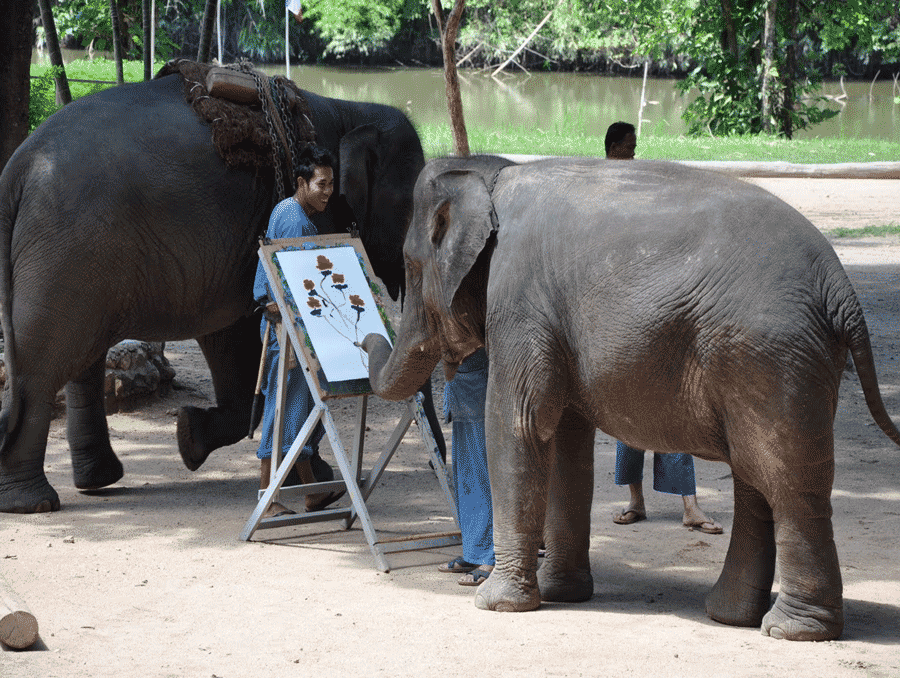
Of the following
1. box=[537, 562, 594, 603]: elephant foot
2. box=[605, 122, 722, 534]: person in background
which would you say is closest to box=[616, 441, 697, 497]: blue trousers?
box=[605, 122, 722, 534]: person in background

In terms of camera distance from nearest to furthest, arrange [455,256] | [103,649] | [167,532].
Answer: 1. [103,649]
2. [455,256]
3. [167,532]

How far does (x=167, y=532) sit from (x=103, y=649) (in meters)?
1.81

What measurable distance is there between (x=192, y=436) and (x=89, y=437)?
602 millimetres

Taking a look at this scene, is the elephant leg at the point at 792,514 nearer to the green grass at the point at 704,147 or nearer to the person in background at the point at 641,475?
the person in background at the point at 641,475

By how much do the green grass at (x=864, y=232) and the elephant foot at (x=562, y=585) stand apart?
37.1 ft

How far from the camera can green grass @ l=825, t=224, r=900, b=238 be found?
599 inches

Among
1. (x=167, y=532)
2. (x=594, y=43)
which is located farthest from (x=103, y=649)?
(x=594, y=43)

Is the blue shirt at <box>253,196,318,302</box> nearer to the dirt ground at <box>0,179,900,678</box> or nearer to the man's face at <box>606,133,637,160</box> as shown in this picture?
the dirt ground at <box>0,179,900,678</box>

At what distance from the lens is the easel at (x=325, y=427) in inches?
221

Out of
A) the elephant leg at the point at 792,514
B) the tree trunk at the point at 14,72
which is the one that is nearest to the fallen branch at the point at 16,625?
the elephant leg at the point at 792,514

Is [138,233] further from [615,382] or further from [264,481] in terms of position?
[615,382]

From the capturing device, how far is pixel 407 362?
201 inches

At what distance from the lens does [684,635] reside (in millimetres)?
4422

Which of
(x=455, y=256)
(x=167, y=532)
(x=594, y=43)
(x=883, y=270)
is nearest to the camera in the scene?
(x=455, y=256)
